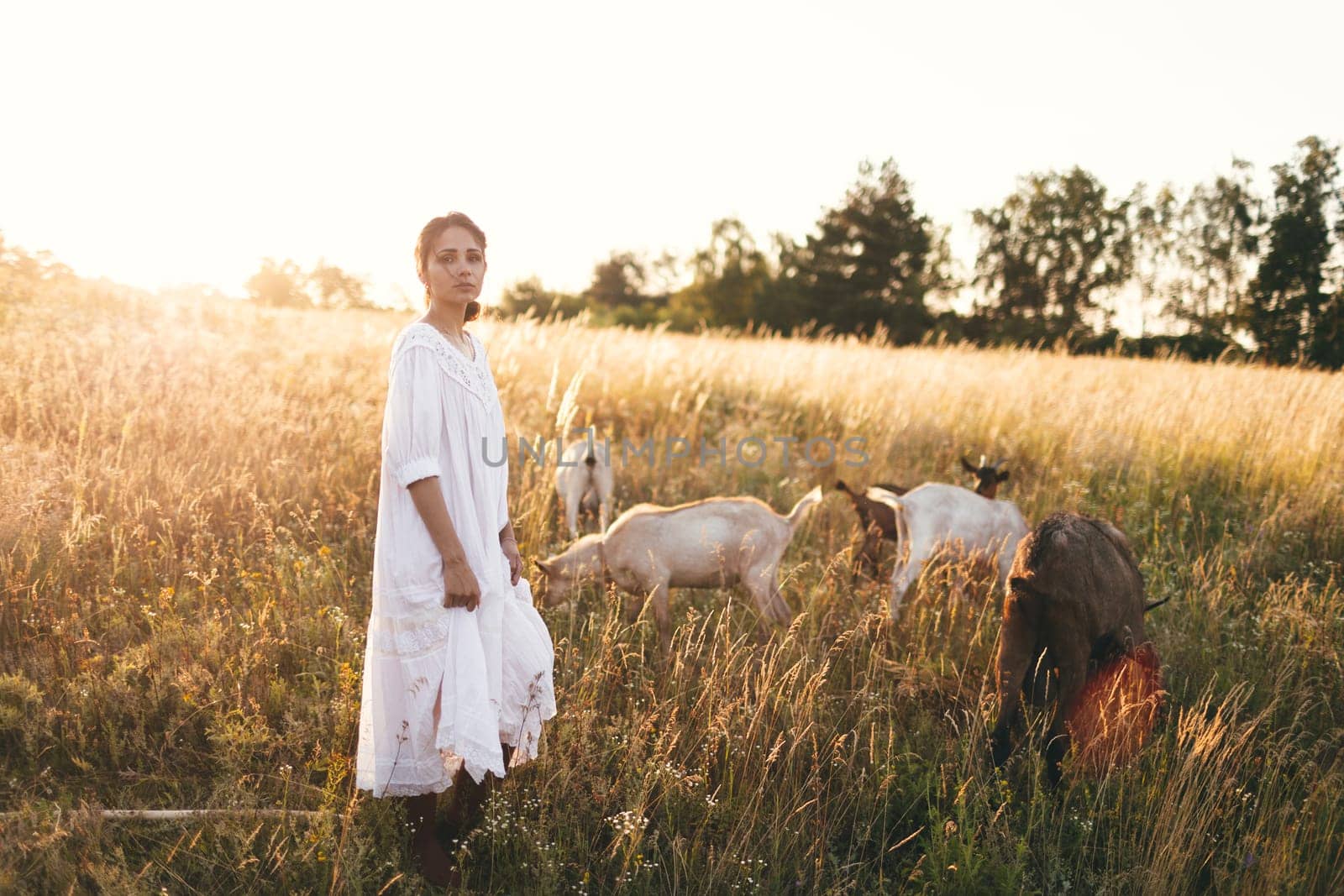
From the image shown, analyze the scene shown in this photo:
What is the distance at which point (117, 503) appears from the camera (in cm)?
457

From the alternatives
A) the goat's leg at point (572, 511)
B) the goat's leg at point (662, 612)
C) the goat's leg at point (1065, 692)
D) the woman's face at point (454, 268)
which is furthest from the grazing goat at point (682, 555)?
the woman's face at point (454, 268)

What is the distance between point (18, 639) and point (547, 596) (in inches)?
98.0

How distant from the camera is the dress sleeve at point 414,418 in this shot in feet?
7.55

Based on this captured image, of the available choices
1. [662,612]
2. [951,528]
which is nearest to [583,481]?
[662,612]

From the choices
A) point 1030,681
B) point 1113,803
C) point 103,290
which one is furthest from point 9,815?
point 103,290

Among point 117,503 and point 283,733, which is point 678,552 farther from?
point 117,503

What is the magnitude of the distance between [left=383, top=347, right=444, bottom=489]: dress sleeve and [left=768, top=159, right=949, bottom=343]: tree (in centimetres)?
3813

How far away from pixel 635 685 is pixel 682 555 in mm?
804

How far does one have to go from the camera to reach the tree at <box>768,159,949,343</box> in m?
39.5

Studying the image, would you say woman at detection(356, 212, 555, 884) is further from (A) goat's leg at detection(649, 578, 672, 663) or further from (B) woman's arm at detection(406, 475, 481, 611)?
(A) goat's leg at detection(649, 578, 672, 663)

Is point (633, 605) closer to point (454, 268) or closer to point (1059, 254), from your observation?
point (454, 268)

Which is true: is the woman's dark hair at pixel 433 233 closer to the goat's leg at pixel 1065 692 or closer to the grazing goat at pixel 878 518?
the goat's leg at pixel 1065 692

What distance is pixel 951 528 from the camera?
→ 15.4 feet

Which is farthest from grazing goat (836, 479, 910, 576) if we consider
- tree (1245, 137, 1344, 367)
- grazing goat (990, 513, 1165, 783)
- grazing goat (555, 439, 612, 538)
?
tree (1245, 137, 1344, 367)
